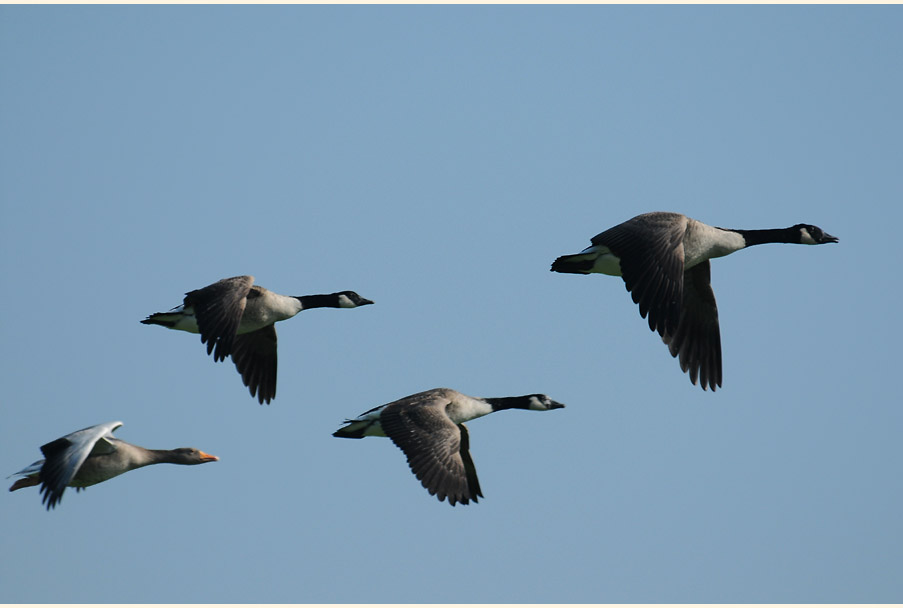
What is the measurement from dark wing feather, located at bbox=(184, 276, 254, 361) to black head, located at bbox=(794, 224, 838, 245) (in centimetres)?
941

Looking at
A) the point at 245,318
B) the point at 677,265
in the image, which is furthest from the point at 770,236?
the point at 245,318

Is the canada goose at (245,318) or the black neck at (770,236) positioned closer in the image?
the canada goose at (245,318)

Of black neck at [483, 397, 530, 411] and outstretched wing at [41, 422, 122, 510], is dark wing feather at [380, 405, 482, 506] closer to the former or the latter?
black neck at [483, 397, 530, 411]

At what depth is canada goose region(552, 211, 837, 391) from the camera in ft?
57.5

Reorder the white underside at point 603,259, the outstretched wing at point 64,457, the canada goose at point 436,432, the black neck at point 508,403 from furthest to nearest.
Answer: the black neck at point 508,403 → the white underside at point 603,259 → the canada goose at point 436,432 → the outstretched wing at point 64,457

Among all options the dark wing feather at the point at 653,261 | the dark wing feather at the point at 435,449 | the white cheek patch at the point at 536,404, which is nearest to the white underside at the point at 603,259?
the dark wing feather at the point at 653,261

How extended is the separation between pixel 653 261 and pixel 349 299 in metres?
7.00

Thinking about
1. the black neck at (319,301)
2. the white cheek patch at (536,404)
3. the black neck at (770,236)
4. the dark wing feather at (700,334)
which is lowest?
the white cheek patch at (536,404)

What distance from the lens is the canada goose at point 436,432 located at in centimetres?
1748

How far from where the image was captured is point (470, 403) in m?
20.5

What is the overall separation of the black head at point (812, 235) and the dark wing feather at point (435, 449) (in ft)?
22.5

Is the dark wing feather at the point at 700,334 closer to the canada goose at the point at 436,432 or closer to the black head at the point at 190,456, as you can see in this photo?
the canada goose at the point at 436,432

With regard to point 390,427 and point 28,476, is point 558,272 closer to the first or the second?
point 390,427

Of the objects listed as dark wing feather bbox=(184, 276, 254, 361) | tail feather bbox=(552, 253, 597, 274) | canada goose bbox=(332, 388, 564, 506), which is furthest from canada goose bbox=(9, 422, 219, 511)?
tail feather bbox=(552, 253, 597, 274)
